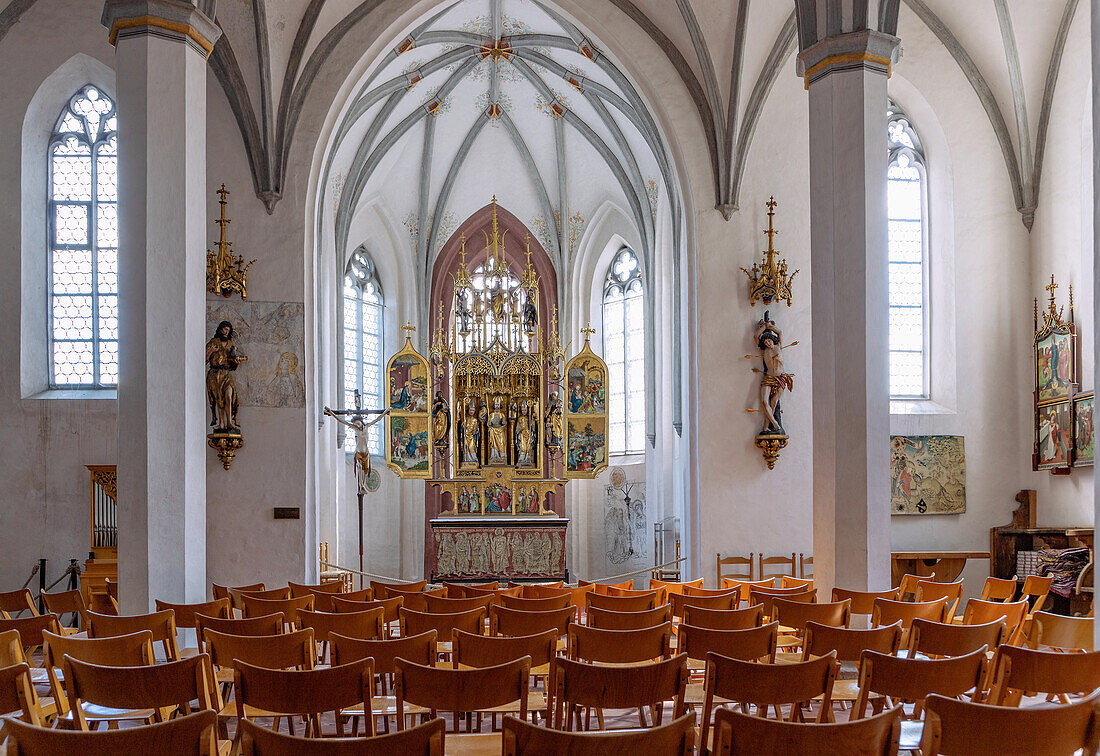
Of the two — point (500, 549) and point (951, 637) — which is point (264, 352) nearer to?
point (500, 549)

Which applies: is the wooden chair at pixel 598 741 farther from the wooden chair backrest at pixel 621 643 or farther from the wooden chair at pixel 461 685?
the wooden chair backrest at pixel 621 643

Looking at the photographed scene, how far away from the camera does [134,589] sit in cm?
934

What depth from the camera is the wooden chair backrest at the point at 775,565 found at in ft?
49.4

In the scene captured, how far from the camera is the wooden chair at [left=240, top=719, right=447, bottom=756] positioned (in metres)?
3.58

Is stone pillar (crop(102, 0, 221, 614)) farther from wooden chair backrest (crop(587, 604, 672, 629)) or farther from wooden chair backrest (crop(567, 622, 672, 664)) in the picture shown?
wooden chair backrest (crop(567, 622, 672, 664))

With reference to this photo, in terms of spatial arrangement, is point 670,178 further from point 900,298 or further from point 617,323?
point 617,323

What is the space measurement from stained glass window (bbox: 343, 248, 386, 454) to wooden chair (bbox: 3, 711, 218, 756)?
18665 millimetres

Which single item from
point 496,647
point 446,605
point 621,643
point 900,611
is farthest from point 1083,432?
point 496,647

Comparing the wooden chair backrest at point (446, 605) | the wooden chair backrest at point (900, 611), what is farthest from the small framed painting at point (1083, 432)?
the wooden chair backrest at point (446, 605)

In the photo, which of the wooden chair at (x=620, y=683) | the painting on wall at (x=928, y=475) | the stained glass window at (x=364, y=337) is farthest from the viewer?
the stained glass window at (x=364, y=337)

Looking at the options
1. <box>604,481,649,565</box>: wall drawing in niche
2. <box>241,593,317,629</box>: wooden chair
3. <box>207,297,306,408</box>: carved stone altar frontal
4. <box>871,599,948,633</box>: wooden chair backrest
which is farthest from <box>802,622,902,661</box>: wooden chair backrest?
<box>604,481,649,565</box>: wall drawing in niche

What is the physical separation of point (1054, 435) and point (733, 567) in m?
5.09

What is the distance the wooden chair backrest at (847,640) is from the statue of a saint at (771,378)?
9.29 m

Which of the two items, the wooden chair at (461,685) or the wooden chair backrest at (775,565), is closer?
the wooden chair at (461,685)
